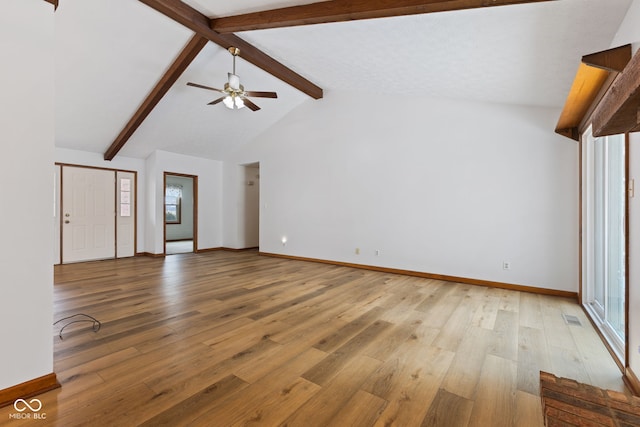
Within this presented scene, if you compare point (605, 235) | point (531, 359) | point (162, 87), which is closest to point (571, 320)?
point (605, 235)

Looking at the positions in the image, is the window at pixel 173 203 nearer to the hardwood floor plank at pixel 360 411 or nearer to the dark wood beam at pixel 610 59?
the hardwood floor plank at pixel 360 411

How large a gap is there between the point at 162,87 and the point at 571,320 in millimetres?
6350

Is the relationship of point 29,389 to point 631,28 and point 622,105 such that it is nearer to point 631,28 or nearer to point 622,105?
point 622,105

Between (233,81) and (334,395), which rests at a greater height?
(233,81)

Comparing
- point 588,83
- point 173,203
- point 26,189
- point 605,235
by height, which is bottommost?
point 605,235

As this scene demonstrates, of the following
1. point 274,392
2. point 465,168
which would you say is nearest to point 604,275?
point 465,168

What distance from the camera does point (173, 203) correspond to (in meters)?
10.6

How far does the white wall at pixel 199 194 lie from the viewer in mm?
6820

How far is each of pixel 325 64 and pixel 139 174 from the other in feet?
17.3

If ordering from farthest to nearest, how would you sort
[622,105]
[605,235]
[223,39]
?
[223,39] < [605,235] < [622,105]

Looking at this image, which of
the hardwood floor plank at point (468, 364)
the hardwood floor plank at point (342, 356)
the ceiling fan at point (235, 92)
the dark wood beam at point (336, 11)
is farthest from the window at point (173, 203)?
the hardwood floor plank at point (468, 364)

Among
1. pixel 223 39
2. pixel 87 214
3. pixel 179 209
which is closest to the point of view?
pixel 223 39

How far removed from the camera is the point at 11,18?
1.68 meters

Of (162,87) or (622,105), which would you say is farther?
(162,87)
